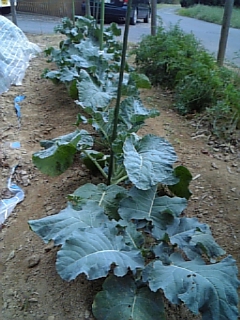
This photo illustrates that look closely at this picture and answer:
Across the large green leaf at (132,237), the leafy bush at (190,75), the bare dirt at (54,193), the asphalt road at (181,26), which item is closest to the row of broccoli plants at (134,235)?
the large green leaf at (132,237)

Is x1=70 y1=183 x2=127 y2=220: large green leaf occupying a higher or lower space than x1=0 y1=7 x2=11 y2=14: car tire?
higher

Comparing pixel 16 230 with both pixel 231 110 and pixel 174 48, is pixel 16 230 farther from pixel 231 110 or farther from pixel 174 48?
pixel 174 48

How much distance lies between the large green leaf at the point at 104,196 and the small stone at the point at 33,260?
34cm

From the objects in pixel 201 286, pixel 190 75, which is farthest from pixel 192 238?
pixel 190 75

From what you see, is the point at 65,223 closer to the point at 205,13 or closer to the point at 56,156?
the point at 56,156

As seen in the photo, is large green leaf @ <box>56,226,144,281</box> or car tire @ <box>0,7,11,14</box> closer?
large green leaf @ <box>56,226,144,281</box>

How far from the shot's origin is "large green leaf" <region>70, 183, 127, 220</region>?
187 cm

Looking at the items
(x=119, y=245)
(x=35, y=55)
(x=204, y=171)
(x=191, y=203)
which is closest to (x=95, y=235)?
(x=119, y=245)

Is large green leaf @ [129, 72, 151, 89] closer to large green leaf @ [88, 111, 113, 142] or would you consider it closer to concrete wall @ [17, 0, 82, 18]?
large green leaf @ [88, 111, 113, 142]

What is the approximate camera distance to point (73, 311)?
5.13ft

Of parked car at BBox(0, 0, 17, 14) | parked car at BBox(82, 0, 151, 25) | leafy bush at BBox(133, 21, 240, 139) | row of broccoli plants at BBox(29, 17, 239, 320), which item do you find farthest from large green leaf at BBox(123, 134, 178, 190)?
parked car at BBox(0, 0, 17, 14)

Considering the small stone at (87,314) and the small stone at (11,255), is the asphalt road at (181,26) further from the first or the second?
the small stone at (87,314)

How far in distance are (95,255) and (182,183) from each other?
84cm

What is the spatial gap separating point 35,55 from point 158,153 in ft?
13.3
